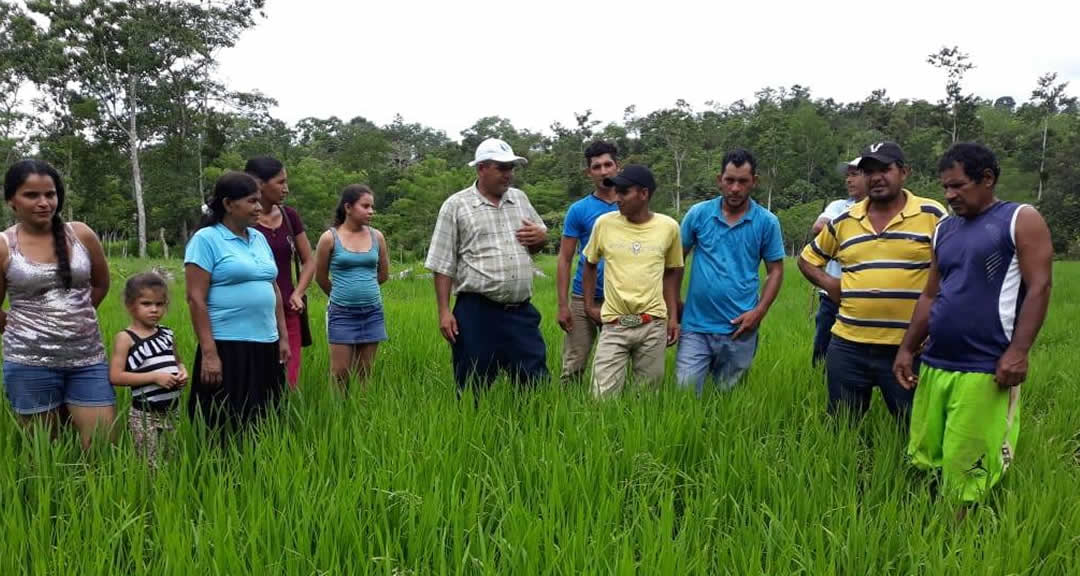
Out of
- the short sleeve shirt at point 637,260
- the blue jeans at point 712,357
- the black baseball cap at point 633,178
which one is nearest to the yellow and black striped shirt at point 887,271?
the blue jeans at point 712,357

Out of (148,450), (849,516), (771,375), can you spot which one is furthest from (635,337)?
(148,450)

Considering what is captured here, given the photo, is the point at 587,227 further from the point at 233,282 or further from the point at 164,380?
the point at 164,380

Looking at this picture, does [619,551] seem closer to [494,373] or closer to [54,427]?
[494,373]

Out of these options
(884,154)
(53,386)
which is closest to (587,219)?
(884,154)

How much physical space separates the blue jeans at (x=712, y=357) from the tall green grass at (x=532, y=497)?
0.54 ft

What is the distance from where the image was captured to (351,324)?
4250mm

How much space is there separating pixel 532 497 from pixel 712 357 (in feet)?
5.62

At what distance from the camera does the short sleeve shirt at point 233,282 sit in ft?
9.66

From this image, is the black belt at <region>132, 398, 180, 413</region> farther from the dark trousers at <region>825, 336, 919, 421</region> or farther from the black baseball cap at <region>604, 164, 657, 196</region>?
the dark trousers at <region>825, 336, 919, 421</region>

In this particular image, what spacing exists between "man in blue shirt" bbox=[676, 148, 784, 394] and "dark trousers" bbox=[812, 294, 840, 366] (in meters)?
1.10

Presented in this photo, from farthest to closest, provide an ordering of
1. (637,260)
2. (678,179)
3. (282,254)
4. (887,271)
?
(678,179), (282,254), (637,260), (887,271)

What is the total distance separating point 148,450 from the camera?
9.36 feet

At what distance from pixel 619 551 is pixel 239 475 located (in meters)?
1.54

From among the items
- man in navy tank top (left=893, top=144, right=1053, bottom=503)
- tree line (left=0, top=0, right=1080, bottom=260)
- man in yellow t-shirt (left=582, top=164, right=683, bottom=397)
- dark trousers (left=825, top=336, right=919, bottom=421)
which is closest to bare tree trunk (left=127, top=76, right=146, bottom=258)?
tree line (left=0, top=0, right=1080, bottom=260)
